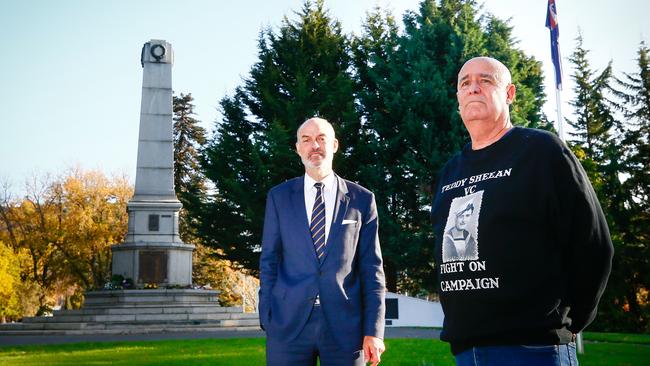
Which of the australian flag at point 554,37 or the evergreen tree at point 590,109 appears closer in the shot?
the australian flag at point 554,37

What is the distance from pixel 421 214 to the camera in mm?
24781

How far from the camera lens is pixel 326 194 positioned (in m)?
4.04

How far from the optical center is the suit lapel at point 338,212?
12.5 ft

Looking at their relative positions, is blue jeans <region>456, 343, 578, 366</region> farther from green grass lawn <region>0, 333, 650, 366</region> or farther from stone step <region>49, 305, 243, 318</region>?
stone step <region>49, 305, 243, 318</region>

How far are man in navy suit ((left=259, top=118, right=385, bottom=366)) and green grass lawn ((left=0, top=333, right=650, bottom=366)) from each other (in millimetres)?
5291

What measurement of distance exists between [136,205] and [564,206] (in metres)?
22.5

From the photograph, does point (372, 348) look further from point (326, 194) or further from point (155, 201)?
point (155, 201)

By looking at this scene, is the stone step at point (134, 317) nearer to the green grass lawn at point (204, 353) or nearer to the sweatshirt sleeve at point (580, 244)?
the green grass lawn at point (204, 353)

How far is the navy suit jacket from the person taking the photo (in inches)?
142

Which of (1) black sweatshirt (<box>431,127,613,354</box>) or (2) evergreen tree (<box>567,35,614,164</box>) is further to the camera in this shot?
(2) evergreen tree (<box>567,35,614,164</box>)

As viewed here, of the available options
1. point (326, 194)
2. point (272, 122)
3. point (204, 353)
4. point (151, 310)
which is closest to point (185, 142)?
point (272, 122)

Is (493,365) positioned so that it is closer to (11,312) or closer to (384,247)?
(384,247)

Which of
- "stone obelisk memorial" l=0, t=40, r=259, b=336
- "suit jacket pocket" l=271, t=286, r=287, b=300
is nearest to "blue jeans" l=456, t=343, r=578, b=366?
"suit jacket pocket" l=271, t=286, r=287, b=300

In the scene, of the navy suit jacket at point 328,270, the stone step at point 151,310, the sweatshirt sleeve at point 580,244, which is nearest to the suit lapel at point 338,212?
the navy suit jacket at point 328,270
